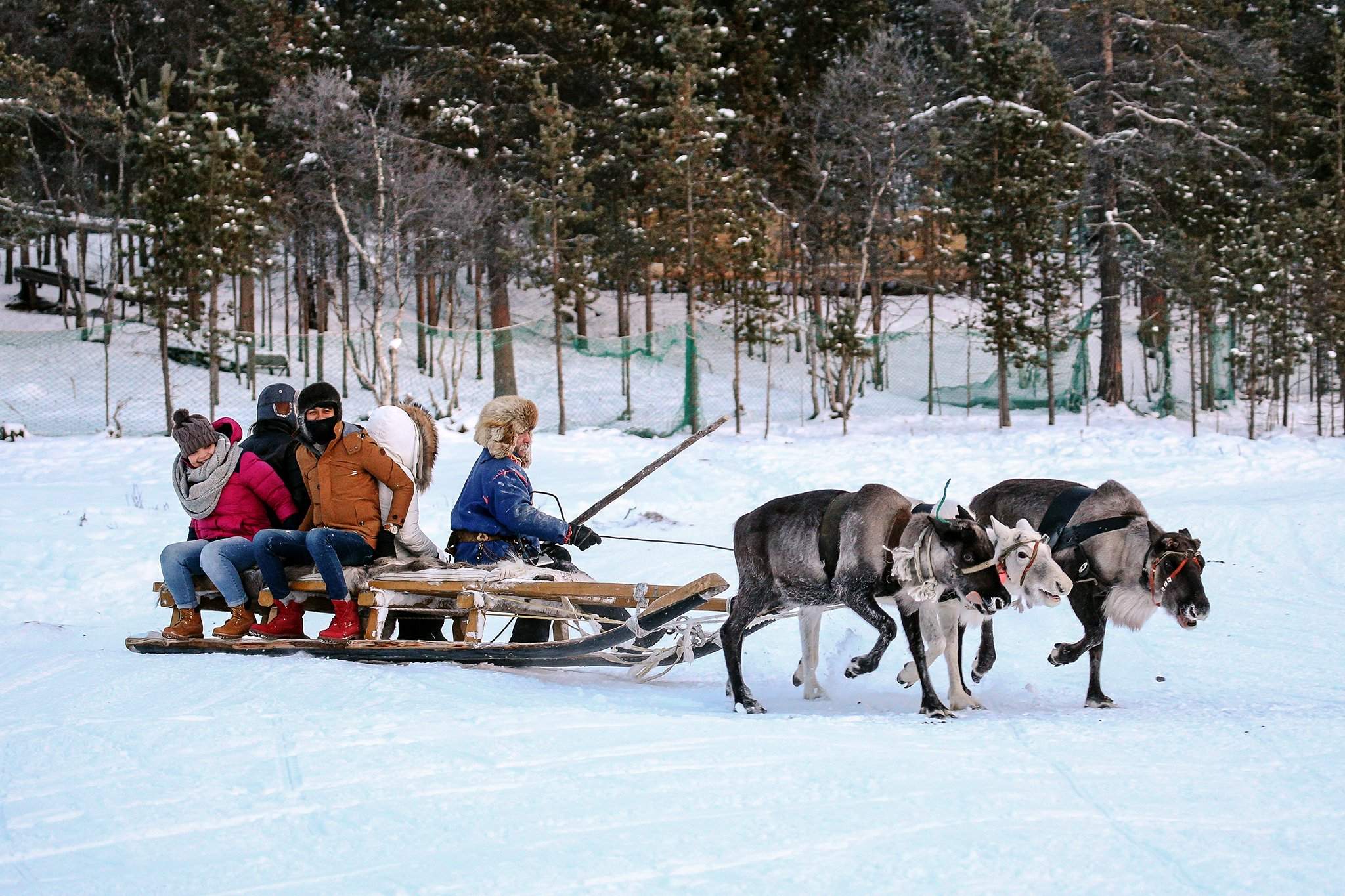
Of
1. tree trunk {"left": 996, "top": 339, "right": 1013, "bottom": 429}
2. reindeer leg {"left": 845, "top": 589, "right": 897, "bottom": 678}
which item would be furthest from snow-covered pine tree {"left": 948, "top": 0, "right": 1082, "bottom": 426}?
reindeer leg {"left": 845, "top": 589, "right": 897, "bottom": 678}

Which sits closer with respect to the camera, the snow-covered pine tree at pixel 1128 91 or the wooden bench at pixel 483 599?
the wooden bench at pixel 483 599

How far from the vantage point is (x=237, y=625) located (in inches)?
288

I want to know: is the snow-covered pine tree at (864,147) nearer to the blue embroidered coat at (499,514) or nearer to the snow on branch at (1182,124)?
the snow on branch at (1182,124)

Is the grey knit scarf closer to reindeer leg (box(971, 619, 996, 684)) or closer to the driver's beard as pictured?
the driver's beard

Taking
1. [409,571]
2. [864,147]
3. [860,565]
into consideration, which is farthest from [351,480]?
[864,147]

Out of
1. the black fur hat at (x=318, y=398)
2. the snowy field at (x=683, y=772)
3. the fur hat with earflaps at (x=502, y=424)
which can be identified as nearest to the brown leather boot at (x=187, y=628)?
the snowy field at (x=683, y=772)

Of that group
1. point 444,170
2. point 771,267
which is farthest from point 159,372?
point 771,267

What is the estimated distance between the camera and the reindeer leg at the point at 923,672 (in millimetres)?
5977

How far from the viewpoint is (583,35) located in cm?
2864

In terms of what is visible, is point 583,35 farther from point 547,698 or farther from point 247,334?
point 547,698

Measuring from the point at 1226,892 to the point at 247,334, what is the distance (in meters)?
23.6

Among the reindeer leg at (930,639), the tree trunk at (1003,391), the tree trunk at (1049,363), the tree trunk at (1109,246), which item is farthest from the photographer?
the tree trunk at (1109,246)

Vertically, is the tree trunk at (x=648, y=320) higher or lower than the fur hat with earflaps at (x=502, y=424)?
higher

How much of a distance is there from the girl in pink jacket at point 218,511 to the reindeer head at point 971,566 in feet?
12.9
